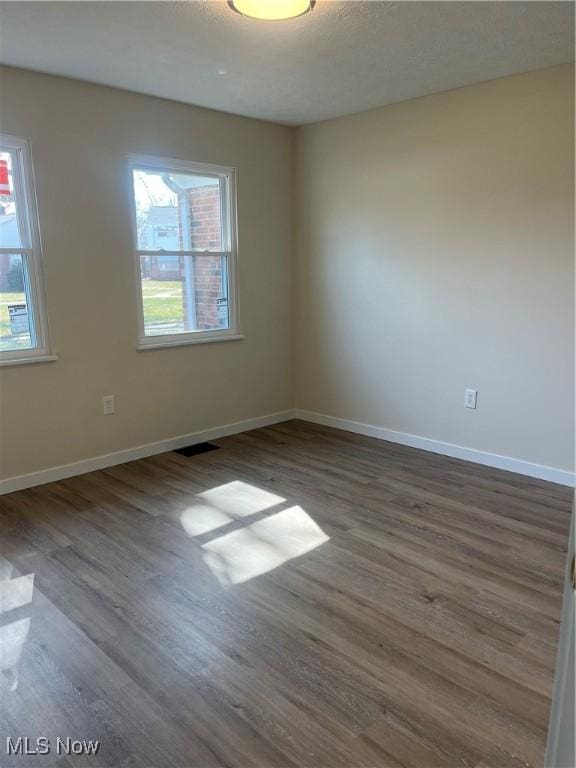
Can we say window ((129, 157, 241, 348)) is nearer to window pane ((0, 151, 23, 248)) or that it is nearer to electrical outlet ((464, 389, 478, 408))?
window pane ((0, 151, 23, 248))

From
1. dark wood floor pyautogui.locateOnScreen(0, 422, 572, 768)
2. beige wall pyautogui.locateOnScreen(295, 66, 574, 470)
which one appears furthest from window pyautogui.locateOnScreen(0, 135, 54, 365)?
beige wall pyautogui.locateOnScreen(295, 66, 574, 470)

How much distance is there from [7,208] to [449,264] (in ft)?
9.50

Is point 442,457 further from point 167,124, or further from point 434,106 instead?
point 167,124

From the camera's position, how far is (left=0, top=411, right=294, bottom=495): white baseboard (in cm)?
349

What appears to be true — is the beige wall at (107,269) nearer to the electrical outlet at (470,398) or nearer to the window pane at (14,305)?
the window pane at (14,305)

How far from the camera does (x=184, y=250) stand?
13.6ft

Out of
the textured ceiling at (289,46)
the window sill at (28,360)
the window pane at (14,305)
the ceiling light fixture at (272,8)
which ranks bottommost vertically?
the window sill at (28,360)

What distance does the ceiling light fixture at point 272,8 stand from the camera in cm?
214

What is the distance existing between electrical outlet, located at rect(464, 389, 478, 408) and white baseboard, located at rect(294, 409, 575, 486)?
327mm

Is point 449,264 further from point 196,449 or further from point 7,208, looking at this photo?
point 7,208

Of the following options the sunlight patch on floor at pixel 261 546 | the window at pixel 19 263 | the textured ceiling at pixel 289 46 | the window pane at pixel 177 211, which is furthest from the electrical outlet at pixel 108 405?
the textured ceiling at pixel 289 46

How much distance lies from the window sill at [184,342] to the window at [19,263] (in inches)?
28.3

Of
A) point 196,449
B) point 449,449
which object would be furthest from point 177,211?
point 449,449

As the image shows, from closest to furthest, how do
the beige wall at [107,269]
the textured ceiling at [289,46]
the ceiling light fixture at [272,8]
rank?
the ceiling light fixture at [272,8] < the textured ceiling at [289,46] < the beige wall at [107,269]
